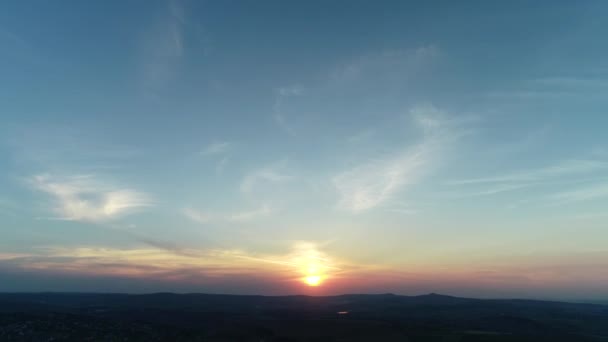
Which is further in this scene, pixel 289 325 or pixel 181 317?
pixel 181 317

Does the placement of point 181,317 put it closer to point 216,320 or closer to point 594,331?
point 216,320

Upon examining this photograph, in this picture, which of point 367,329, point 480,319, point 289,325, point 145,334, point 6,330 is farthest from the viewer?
point 480,319

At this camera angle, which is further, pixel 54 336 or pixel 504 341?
pixel 504 341

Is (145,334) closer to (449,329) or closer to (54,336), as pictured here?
(54,336)

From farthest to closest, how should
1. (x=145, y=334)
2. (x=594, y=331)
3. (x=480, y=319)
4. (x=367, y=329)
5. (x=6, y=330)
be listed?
(x=480, y=319), (x=594, y=331), (x=367, y=329), (x=145, y=334), (x=6, y=330)

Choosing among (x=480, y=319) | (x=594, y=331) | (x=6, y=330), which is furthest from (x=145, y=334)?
(x=594, y=331)

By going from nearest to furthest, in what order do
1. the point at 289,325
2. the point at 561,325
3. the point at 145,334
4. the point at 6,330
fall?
1. the point at 6,330
2. the point at 145,334
3. the point at 289,325
4. the point at 561,325

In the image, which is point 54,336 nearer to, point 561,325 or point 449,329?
point 449,329

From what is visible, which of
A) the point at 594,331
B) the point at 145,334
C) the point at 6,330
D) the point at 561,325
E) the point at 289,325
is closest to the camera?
the point at 6,330

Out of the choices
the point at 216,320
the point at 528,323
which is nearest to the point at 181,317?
the point at 216,320
